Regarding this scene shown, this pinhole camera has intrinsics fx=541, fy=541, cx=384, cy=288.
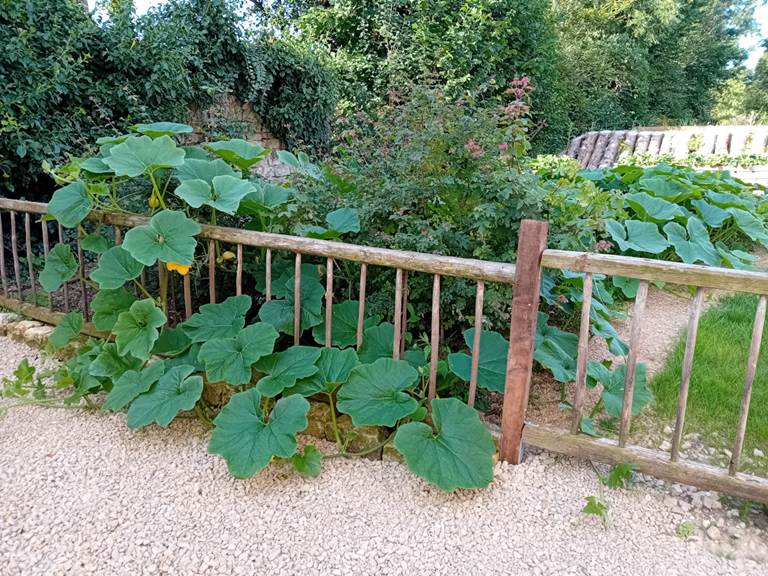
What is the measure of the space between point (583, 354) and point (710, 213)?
301cm

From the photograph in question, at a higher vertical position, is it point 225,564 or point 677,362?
point 677,362

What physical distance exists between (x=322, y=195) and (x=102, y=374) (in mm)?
1234

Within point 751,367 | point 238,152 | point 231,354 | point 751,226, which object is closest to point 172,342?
point 231,354

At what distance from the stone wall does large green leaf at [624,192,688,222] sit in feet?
10.4

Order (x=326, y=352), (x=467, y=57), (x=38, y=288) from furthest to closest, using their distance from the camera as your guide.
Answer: (x=467, y=57) → (x=38, y=288) → (x=326, y=352)

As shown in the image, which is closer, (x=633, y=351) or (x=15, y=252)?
(x=633, y=351)

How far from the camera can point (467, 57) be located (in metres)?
9.20

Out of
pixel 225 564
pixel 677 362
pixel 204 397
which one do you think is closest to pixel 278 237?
pixel 204 397

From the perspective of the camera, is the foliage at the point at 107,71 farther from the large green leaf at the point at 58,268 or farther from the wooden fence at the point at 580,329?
the wooden fence at the point at 580,329

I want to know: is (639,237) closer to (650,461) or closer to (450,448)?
(650,461)

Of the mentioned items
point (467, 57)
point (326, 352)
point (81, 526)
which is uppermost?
point (467, 57)

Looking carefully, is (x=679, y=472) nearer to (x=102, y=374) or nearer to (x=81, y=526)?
(x=81, y=526)

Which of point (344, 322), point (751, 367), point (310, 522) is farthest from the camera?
point (344, 322)

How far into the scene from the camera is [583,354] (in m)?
1.75
